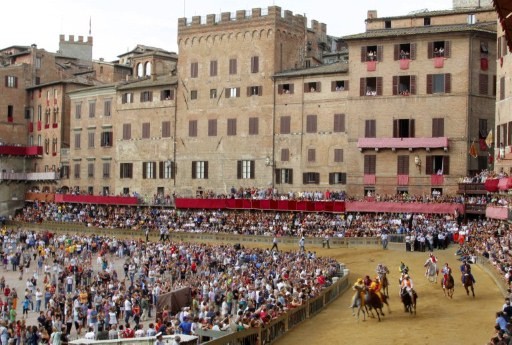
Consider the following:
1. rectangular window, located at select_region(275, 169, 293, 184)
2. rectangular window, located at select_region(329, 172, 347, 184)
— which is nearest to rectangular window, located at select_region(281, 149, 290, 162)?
rectangular window, located at select_region(275, 169, 293, 184)

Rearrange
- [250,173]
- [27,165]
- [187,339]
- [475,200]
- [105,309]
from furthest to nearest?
[27,165]
[250,173]
[475,200]
[105,309]
[187,339]

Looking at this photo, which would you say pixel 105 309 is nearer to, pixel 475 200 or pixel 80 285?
pixel 80 285

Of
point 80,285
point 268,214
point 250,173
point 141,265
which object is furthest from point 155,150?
point 80,285

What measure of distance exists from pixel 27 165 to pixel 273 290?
65.0 m

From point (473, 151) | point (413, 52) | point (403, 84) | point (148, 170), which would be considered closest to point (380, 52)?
point (413, 52)

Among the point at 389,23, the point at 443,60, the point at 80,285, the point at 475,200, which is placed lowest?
the point at 80,285

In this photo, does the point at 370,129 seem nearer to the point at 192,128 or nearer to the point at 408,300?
the point at 192,128

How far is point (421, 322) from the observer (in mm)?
29781

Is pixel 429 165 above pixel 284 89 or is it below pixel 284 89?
below

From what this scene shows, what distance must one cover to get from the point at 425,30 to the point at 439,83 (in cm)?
474

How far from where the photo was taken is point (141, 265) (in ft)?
161

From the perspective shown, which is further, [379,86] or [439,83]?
[379,86]

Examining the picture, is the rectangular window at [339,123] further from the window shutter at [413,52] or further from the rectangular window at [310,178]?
the window shutter at [413,52]

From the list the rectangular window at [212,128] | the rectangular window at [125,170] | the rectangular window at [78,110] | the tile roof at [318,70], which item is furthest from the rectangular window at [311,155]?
the rectangular window at [78,110]
